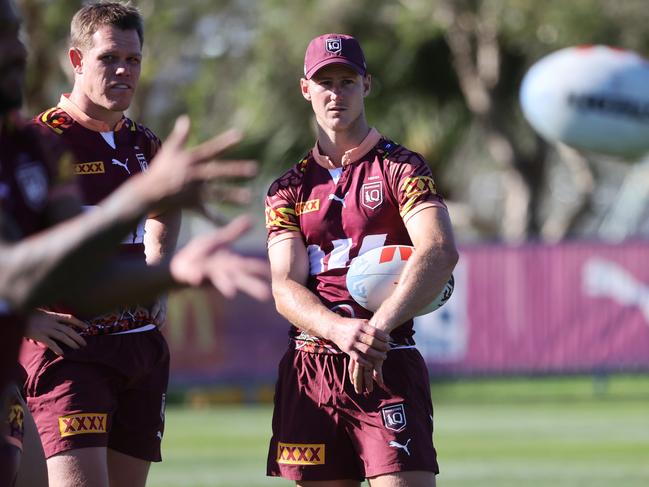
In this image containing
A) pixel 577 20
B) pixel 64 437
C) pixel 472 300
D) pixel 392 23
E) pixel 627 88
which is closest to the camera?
pixel 64 437

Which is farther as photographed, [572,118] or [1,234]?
[572,118]

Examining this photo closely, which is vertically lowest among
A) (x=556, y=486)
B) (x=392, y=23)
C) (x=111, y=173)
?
(x=556, y=486)

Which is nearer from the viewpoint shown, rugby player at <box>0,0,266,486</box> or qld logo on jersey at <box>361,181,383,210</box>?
rugby player at <box>0,0,266,486</box>

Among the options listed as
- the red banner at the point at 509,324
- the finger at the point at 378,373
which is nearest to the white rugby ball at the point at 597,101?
the finger at the point at 378,373

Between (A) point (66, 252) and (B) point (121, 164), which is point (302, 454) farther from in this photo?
(A) point (66, 252)

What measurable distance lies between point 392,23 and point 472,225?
6094 mm

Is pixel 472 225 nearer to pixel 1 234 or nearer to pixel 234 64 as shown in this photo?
Answer: pixel 234 64

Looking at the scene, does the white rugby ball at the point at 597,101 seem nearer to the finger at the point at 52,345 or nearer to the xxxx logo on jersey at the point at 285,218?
the xxxx logo on jersey at the point at 285,218

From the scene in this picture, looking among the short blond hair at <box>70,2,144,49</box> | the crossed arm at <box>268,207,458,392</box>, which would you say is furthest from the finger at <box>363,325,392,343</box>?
the short blond hair at <box>70,2,144,49</box>

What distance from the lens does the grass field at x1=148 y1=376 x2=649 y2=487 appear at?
12508mm

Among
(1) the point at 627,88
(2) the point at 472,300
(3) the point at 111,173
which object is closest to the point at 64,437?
(3) the point at 111,173

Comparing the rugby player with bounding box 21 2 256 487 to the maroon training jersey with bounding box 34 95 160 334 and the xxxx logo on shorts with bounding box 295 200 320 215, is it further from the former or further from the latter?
the xxxx logo on shorts with bounding box 295 200 320 215

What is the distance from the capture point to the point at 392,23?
3306 centimetres

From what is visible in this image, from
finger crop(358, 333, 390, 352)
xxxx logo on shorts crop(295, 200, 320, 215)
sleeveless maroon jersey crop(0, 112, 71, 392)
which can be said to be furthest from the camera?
xxxx logo on shorts crop(295, 200, 320, 215)
